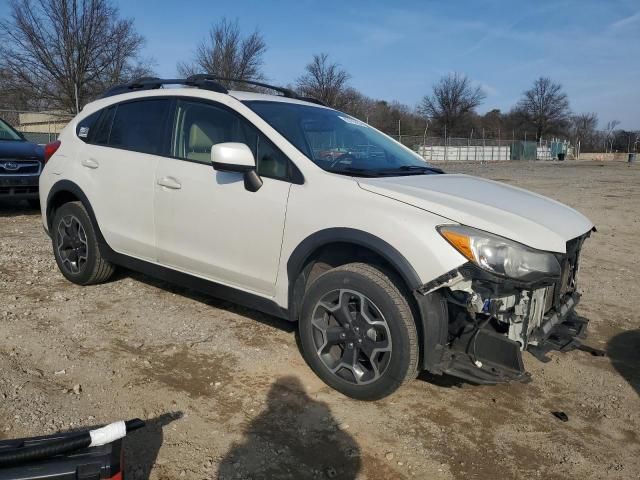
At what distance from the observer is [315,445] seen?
2.81 metres

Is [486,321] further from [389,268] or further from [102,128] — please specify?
[102,128]

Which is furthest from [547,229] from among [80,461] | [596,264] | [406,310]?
[596,264]

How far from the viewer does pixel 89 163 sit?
15.5 feet

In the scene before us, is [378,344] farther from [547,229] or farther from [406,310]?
[547,229]

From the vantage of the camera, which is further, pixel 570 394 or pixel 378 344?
pixel 570 394

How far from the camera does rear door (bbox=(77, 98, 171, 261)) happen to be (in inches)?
168

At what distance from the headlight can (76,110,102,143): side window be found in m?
3.54

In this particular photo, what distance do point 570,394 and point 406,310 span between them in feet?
4.59

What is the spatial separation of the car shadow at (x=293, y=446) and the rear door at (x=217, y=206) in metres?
0.86

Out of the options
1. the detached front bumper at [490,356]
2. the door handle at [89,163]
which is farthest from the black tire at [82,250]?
the detached front bumper at [490,356]

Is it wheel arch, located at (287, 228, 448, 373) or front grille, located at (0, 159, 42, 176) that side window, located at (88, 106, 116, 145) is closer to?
wheel arch, located at (287, 228, 448, 373)

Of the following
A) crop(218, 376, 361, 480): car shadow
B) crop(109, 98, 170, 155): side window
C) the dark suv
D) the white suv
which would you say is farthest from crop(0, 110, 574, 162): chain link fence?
crop(218, 376, 361, 480): car shadow

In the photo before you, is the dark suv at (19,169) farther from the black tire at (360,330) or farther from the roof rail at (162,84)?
the black tire at (360,330)

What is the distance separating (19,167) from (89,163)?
4658 mm
